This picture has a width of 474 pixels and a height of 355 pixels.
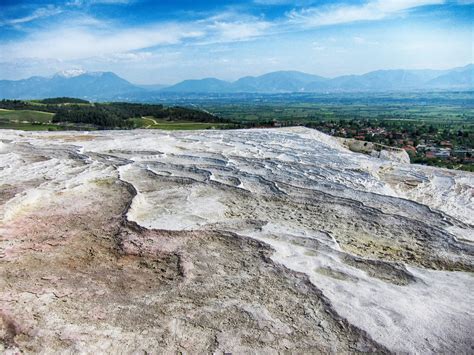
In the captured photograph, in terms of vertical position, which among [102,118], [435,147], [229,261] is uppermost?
[229,261]

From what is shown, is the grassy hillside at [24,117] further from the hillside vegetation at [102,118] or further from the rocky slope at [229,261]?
the rocky slope at [229,261]

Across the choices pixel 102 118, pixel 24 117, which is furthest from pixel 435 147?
pixel 24 117

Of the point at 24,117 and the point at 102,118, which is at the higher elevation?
the point at 24,117

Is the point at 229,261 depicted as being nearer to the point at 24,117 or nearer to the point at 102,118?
the point at 24,117

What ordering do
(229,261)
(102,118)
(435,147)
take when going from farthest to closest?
1. (102,118)
2. (435,147)
3. (229,261)

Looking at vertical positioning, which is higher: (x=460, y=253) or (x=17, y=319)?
(x=17, y=319)

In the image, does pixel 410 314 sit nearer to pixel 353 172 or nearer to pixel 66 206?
pixel 66 206

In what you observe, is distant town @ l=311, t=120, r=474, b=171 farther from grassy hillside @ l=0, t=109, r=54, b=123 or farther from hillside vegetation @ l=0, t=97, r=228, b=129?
grassy hillside @ l=0, t=109, r=54, b=123

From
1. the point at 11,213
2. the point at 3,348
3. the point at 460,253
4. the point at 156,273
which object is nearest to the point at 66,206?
the point at 11,213

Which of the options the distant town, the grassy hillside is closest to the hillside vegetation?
the grassy hillside
